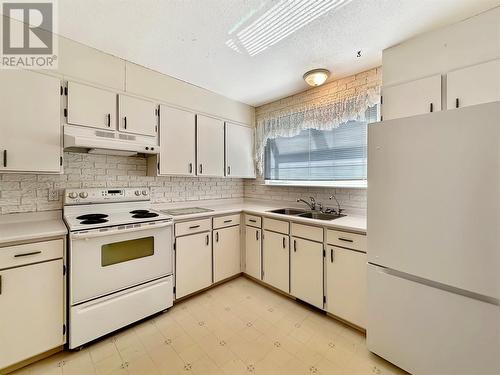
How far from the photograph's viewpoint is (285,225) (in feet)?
7.89

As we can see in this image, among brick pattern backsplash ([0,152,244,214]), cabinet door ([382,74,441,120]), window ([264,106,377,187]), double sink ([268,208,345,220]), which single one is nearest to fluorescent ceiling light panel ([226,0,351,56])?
cabinet door ([382,74,441,120])

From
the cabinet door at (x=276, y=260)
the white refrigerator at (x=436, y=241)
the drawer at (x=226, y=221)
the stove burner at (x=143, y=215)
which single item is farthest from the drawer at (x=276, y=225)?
the stove burner at (x=143, y=215)

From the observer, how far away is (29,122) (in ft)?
5.66

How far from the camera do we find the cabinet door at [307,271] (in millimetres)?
2133

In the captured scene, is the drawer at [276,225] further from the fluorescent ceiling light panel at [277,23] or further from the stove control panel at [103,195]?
the fluorescent ceiling light panel at [277,23]

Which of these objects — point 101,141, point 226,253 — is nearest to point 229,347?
point 226,253

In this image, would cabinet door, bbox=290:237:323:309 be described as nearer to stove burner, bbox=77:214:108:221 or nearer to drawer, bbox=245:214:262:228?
drawer, bbox=245:214:262:228

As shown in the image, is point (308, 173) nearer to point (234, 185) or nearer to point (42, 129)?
point (234, 185)

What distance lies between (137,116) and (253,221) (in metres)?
1.75

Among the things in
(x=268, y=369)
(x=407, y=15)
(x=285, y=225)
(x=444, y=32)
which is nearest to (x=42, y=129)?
(x=285, y=225)

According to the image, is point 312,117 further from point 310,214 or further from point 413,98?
point 310,214

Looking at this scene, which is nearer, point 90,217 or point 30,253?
point 30,253

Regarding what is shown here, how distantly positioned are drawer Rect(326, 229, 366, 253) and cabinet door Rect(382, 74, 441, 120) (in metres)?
1.10

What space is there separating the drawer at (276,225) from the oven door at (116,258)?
1079 mm
